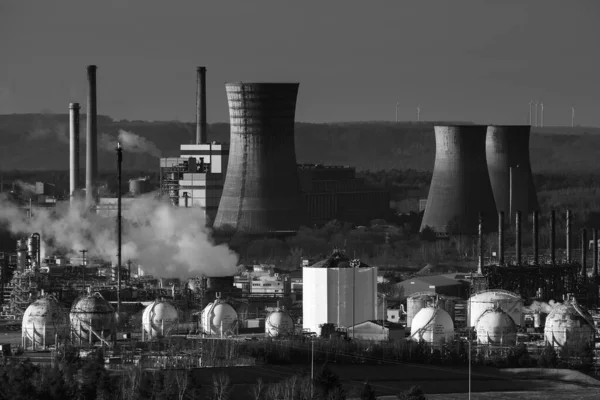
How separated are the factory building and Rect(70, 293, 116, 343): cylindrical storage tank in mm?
31773

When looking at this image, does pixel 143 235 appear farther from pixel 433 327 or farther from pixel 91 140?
pixel 433 327

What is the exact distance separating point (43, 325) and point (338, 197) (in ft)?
124

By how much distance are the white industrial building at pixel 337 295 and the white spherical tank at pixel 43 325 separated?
6.02 meters

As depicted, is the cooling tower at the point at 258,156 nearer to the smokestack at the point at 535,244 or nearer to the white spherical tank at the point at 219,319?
the smokestack at the point at 535,244

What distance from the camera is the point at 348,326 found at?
45.7 meters

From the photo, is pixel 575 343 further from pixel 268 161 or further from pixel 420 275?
pixel 268 161

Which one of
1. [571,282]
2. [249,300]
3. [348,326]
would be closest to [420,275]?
[571,282]

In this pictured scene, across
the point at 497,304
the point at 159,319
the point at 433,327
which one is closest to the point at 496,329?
the point at 433,327

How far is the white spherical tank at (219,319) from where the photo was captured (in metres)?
45.5

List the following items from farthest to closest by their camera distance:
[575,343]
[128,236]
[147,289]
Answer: [128,236], [147,289], [575,343]

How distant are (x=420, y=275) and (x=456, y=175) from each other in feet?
43.5

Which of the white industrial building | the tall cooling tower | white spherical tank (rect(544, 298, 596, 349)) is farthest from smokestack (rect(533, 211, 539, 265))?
white spherical tank (rect(544, 298, 596, 349))

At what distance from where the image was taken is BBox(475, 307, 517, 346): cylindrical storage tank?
1731 inches

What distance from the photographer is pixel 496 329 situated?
145 ft
